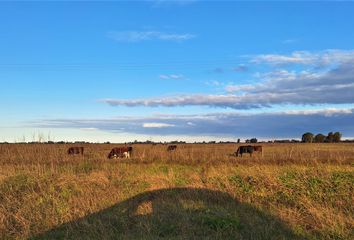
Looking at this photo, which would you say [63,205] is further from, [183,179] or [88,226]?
[183,179]

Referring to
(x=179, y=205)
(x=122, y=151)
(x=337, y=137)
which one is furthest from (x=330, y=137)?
(x=179, y=205)

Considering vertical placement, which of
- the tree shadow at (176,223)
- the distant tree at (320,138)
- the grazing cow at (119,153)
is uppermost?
the distant tree at (320,138)

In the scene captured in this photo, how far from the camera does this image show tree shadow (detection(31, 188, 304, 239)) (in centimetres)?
834

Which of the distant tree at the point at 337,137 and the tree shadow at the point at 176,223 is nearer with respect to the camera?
the tree shadow at the point at 176,223

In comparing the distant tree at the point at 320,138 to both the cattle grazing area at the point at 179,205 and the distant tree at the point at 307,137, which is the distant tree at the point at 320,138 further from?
the cattle grazing area at the point at 179,205

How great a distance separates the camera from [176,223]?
29.1 feet

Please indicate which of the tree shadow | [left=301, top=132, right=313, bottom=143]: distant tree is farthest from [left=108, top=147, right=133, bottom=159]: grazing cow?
[left=301, top=132, right=313, bottom=143]: distant tree

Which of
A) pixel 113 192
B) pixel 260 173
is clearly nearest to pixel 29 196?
pixel 113 192

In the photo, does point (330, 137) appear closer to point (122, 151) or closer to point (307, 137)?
point (307, 137)

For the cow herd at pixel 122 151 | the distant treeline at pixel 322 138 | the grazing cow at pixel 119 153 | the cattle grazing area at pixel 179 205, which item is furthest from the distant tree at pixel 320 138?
the cattle grazing area at pixel 179 205

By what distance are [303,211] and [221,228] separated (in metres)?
2.74

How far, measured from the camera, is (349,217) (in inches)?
371

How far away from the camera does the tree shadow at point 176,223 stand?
8.34 metres

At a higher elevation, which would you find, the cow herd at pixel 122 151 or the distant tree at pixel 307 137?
the distant tree at pixel 307 137
